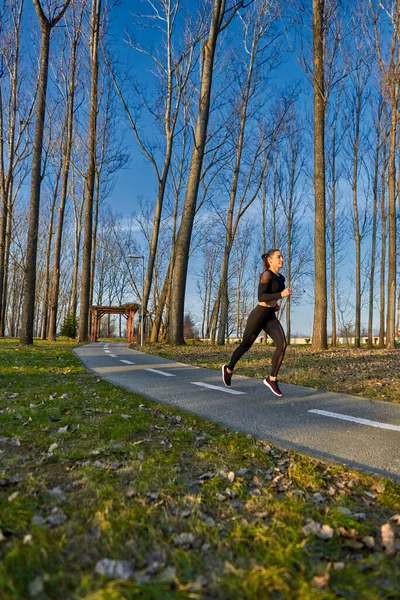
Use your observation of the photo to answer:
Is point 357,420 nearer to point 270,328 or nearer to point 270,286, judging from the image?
point 270,328

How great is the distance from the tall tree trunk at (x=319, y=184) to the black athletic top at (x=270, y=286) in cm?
776

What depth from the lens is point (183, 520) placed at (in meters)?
2.12

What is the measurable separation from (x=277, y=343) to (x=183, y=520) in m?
3.89

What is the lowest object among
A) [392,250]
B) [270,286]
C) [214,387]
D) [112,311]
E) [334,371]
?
[214,387]

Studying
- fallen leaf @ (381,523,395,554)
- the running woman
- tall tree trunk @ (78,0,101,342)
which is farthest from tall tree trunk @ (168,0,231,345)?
fallen leaf @ (381,523,395,554)

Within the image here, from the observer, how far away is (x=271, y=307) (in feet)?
19.2

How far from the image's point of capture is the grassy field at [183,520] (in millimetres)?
1560

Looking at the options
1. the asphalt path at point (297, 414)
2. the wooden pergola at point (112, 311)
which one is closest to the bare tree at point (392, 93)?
the asphalt path at point (297, 414)

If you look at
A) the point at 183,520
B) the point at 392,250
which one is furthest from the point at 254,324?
the point at 392,250

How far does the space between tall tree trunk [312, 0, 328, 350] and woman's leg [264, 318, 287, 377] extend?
760cm

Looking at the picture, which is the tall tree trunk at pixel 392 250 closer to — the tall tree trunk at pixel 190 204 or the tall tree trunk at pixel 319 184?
the tall tree trunk at pixel 319 184

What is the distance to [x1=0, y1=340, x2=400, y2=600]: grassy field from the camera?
1.56 metres

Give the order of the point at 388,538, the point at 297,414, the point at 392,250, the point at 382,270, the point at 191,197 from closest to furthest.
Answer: the point at 388,538, the point at 297,414, the point at 191,197, the point at 392,250, the point at 382,270

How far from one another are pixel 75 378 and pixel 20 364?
2.54 m
